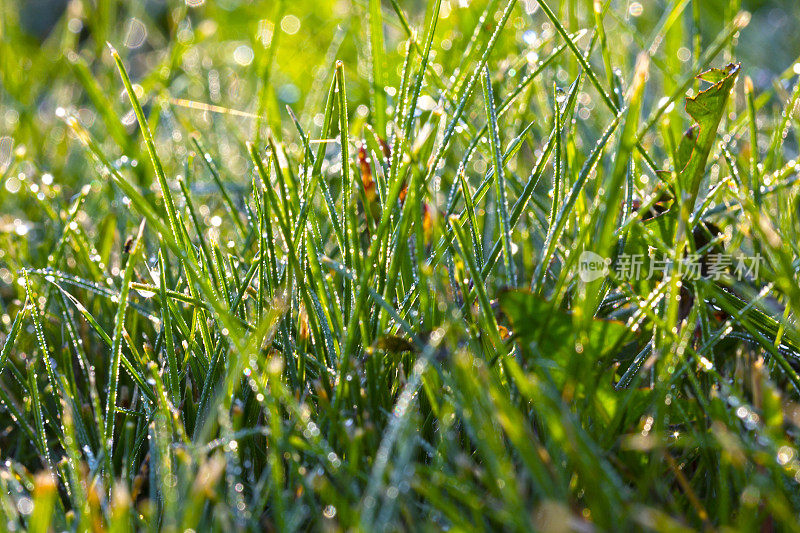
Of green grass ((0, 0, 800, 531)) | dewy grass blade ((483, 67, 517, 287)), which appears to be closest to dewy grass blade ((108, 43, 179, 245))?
green grass ((0, 0, 800, 531))

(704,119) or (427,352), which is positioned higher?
(704,119)

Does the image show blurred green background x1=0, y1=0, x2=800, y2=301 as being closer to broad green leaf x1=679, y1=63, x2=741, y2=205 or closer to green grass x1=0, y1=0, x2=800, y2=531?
green grass x1=0, y1=0, x2=800, y2=531

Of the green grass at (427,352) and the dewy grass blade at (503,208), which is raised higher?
the dewy grass blade at (503,208)

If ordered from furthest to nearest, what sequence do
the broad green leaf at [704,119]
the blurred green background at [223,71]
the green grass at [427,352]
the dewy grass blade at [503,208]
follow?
1. the blurred green background at [223,71]
2. the broad green leaf at [704,119]
3. the dewy grass blade at [503,208]
4. the green grass at [427,352]

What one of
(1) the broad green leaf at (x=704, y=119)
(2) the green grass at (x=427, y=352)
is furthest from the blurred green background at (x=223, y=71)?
(1) the broad green leaf at (x=704, y=119)

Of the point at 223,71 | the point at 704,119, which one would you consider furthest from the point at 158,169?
the point at 223,71

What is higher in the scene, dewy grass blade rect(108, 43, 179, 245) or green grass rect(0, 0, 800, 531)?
dewy grass blade rect(108, 43, 179, 245)

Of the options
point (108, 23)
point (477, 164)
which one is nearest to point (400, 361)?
point (477, 164)

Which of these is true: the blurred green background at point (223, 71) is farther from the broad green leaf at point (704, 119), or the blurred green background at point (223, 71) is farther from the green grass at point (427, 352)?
the broad green leaf at point (704, 119)

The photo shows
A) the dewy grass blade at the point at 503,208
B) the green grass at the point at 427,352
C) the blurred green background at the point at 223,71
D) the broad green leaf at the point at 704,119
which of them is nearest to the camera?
the green grass at the point at 427,352

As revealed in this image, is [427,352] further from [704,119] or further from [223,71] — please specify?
[223,71]

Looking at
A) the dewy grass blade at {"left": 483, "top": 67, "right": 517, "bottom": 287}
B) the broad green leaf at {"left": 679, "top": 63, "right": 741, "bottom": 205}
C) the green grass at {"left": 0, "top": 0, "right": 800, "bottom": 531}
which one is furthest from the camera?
the broad green leaf at {"left": 679, "top": 63, "right": 741, "bottom": 205}
